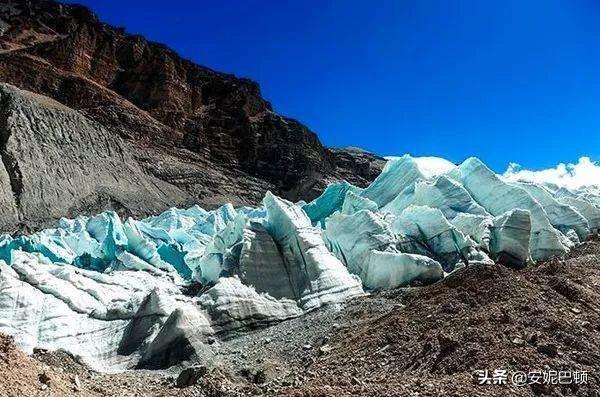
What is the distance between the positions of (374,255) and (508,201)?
7031 mm

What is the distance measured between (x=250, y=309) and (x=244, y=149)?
239 ft

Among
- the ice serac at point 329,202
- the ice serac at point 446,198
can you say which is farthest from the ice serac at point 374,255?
the ice serac at point 329,202

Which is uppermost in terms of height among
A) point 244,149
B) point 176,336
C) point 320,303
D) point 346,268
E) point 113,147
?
point 244,149

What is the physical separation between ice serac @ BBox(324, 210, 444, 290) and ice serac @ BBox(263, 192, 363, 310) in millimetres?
714

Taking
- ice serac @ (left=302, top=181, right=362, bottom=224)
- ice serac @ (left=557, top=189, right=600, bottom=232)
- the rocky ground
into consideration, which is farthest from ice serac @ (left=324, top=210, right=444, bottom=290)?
A: ice serac @ (left=302, top=181, right=362, bottom=224)

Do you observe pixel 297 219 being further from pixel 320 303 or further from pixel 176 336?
pixel 176 336

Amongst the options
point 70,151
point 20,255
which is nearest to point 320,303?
point 20,255

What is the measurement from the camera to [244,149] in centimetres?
8681

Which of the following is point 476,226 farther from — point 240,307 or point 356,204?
point 240,307

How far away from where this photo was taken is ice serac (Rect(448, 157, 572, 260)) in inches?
740

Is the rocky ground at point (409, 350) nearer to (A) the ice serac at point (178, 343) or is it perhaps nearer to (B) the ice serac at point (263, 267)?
(A) the ice serac at point (178, 343)

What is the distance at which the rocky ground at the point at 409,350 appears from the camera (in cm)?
802

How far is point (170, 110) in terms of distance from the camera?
89.6 meters

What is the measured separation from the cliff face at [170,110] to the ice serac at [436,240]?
4666 cm
